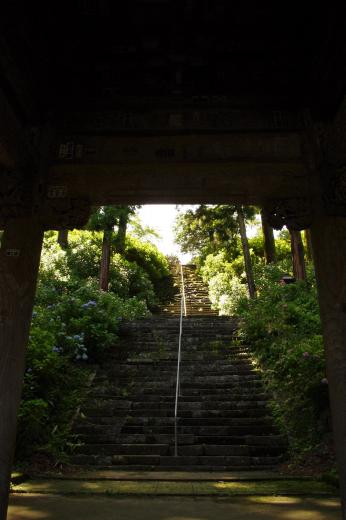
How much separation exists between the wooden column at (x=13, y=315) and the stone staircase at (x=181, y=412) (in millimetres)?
2801

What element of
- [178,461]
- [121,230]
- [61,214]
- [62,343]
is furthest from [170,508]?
[121,230]

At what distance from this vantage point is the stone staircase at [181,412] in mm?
6297

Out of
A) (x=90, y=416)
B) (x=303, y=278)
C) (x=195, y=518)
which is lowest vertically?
(x=195, y=518)

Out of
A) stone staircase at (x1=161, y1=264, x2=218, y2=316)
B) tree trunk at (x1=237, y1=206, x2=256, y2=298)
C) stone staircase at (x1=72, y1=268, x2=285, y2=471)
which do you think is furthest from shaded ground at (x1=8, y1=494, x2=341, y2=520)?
stone staircase at (x1=161, y1=264, x2=218, y2=316)

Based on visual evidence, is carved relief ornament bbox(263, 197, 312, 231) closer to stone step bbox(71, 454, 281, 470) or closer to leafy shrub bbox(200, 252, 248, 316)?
stone step bbox(71, 454, 281, 470)

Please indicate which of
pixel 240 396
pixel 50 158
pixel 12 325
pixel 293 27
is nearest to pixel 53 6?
pixel 50 158

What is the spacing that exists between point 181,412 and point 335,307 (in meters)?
4.56

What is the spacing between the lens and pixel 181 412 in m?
7.61

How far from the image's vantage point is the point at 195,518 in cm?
383

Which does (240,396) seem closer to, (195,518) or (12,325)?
(195,518)

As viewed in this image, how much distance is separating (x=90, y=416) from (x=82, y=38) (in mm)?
6092

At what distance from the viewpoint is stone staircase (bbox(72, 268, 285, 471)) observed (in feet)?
20.7

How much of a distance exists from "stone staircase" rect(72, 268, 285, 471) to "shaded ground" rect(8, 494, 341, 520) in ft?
5.47

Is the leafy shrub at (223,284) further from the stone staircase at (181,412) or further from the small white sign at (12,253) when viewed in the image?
the small white sign at (12,253)
